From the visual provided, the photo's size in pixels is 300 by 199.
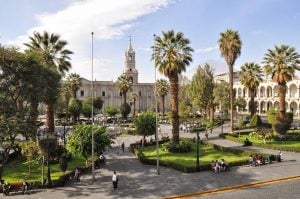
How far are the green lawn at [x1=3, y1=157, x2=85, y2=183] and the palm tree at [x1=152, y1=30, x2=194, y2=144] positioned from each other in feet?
38.4

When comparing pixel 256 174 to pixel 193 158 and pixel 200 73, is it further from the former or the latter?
pixel 200 73

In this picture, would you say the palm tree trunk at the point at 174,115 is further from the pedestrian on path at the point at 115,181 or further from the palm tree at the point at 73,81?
the palm tree at the point at 73,81

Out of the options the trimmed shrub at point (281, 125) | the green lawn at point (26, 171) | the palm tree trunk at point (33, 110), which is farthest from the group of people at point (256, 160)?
the palm tree trunk at point (33, 110)

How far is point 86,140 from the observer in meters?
30.9

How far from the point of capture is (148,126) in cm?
4325

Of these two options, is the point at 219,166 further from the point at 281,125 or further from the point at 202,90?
the point at 202,90

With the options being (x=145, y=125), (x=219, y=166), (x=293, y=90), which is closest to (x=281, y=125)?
(x=145, y=125)

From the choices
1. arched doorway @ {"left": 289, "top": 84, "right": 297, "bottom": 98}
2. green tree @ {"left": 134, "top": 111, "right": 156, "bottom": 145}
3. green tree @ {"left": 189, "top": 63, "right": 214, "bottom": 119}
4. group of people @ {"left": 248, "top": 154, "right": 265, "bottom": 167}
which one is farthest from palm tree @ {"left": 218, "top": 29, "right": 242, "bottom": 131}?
arched doorway @ {"left": 289, "top": 84, "right": 297, "bottom": 98}

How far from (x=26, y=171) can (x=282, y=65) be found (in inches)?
1379

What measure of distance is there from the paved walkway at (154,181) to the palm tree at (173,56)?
8784 millimetres

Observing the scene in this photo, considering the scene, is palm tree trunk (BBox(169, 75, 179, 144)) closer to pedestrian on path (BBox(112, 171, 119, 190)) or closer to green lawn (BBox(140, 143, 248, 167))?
green lawn (BBox(140, 143, 248, 167))

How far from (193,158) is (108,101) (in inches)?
3818

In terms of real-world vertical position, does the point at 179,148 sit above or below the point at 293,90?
below

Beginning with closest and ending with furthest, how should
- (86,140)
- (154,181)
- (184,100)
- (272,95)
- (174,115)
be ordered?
(154,181)
(86,140)
(174,115)
(184,100)
(272,95)
